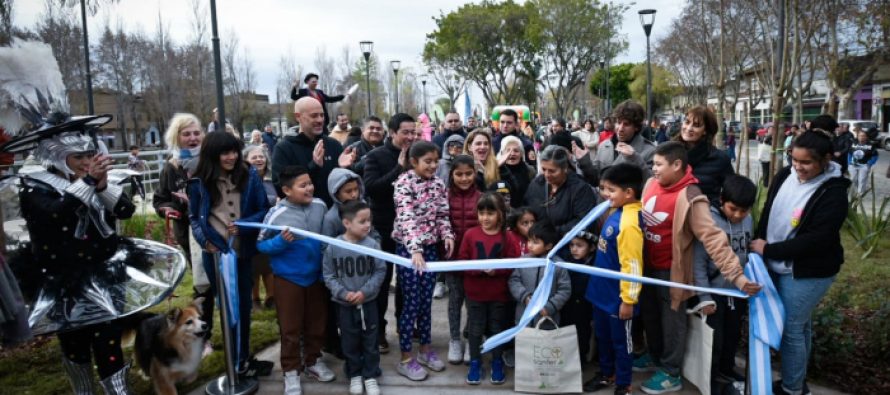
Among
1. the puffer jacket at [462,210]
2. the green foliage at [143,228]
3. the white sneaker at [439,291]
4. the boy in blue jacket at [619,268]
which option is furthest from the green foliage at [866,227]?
the green foliage at [143,228]

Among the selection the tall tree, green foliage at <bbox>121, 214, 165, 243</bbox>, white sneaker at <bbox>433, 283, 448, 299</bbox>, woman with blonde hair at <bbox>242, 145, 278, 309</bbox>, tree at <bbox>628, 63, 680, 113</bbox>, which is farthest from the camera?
tree at <bbox>628, 63, 680, 113</bbox>

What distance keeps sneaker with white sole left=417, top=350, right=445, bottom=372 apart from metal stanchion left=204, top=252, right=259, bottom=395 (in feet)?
3.98

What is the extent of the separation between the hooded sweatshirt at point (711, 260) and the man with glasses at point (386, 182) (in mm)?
2219

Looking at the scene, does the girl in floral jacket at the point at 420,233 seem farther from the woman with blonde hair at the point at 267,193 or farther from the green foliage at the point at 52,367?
the green foliage at the point at 52,367

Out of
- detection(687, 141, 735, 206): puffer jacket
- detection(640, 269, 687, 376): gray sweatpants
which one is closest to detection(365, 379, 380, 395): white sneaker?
detection(640, 269, 687, 376): gray sweatpants

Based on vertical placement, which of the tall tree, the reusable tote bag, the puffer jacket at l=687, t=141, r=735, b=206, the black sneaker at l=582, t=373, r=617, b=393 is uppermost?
the tall tree

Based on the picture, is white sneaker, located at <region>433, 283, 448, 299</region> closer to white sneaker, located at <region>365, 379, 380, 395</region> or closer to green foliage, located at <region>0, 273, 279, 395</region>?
green foliage, located at <region>0, 273, 279, 395</region>

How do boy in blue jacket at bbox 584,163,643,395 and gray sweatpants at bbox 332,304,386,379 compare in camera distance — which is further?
gray sweatpants at bbox 332,304,386,379

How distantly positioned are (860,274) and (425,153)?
209 inches

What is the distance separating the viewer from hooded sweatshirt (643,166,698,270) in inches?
140

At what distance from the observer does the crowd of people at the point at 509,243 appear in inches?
132

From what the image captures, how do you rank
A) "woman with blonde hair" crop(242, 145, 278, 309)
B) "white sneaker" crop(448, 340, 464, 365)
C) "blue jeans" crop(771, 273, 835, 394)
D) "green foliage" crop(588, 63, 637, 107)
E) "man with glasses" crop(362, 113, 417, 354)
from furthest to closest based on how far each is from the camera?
"green foliage" crop(588, 63, 637, 107), "woman with blonde hair" crop(242, 145, 278, 309), "man with glasses" crop(362, 113, 417, 354), "white sneaker" crop(448, 340, 464, 365), "blue jeans" crop(771, 273, 835, 394)

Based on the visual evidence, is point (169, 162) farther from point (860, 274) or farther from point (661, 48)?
point (661, 48)

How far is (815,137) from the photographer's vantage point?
322cm
